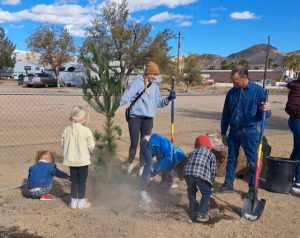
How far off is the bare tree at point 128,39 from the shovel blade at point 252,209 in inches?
1410

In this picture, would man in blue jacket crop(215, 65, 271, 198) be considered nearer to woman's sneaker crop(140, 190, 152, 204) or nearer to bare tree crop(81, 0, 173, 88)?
woman's sneaker crop(140, 190, 152, 204)

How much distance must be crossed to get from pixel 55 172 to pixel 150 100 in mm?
1614

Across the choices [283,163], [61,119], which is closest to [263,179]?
[283,163]

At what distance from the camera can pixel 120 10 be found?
43969mm

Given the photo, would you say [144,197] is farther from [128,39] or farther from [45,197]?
[128,39]

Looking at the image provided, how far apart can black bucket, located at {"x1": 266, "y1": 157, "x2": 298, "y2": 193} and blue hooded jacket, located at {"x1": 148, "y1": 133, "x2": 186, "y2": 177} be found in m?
1.66

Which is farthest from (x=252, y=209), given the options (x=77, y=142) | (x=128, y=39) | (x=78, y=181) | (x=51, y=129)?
(x=128, y=39)

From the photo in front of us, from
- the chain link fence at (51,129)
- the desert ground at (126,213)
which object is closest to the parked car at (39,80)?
the chain link fence at (51,129)

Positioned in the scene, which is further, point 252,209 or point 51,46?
point 51,46

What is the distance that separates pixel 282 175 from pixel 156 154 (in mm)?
2019

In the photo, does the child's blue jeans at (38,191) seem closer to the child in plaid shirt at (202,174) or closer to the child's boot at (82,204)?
the child's boot at (82,204)

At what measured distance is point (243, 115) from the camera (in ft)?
18.4

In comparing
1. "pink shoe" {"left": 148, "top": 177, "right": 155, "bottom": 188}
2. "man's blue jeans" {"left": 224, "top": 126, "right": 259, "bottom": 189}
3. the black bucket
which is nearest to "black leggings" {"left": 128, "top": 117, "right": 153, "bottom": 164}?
"pink shoe" {"left": 148, "top": 177, "right": 155, "bottom": 188}

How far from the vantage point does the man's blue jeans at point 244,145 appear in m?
5.64
